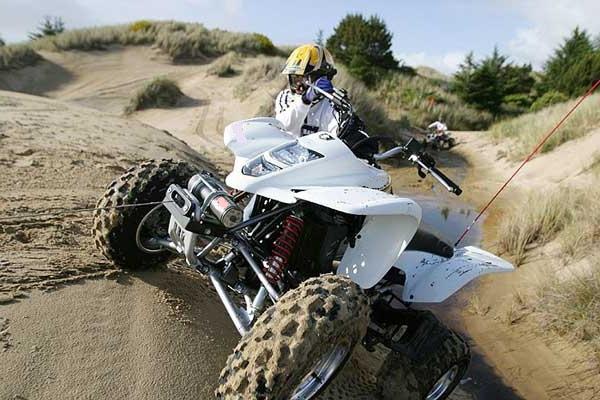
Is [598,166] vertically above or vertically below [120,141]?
above

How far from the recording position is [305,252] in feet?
9.68

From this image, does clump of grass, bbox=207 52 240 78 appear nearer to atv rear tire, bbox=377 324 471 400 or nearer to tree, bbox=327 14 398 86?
tree, bbox=327 14 398 86

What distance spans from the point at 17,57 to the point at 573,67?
74.6ft

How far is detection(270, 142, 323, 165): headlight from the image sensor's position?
2.79 metres

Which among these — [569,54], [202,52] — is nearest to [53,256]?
[202,52]

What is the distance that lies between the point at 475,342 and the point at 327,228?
8.08 feet

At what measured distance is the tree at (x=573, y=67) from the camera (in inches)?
910

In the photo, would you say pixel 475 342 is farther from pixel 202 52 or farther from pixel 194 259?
pixel 202 52

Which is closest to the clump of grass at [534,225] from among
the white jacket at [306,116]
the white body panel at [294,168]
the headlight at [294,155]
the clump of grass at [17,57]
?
the white jacket at [306,116]

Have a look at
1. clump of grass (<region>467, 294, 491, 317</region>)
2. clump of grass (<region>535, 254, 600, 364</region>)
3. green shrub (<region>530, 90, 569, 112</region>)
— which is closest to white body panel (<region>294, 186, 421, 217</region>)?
clump of grass (<region>535, 254, 600, 364</region>)

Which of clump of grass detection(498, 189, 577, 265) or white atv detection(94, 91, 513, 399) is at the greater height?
white atv detection(94, 91, 513, 399)

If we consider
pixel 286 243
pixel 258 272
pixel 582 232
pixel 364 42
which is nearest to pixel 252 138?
pixel 286 243

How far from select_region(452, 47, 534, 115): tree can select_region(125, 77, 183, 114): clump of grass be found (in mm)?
14201

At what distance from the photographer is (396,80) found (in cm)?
2333
